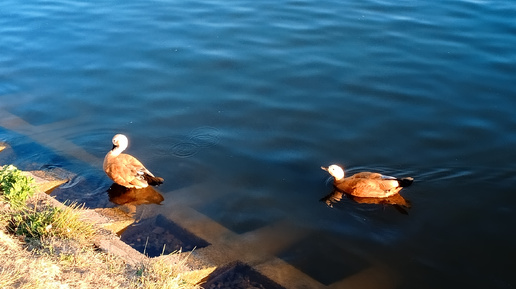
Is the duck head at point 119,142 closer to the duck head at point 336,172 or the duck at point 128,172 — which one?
the duck at point 128,172

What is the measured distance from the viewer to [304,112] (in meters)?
10.7

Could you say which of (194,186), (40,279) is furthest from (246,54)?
(40,279)

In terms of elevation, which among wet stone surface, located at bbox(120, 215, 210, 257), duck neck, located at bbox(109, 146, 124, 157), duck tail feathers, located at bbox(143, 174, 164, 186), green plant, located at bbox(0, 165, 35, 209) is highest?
green plant, located at bbox(0, 165, 35, 209)

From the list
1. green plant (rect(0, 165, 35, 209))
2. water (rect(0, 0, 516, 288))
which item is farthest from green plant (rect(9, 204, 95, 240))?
water (rect(0, 0, 516, 288))

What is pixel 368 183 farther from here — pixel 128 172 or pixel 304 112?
pixel 128 172

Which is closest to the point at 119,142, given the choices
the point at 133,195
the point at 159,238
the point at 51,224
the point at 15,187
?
the point at 133,195

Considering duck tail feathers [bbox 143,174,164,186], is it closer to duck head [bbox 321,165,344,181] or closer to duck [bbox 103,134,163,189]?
duck [bbox 103,134,163,189]

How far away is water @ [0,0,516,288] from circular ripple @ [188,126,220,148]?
0.03 m

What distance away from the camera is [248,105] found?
36.0 feet

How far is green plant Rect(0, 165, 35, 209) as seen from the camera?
6.76 metres

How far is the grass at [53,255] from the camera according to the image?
5.50 meters

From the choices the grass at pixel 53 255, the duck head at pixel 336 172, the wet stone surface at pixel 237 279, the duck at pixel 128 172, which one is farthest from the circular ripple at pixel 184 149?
the wet stone surface at pixel 237 279

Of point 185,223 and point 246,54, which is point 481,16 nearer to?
point 246,54

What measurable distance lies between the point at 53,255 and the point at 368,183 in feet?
15.2
